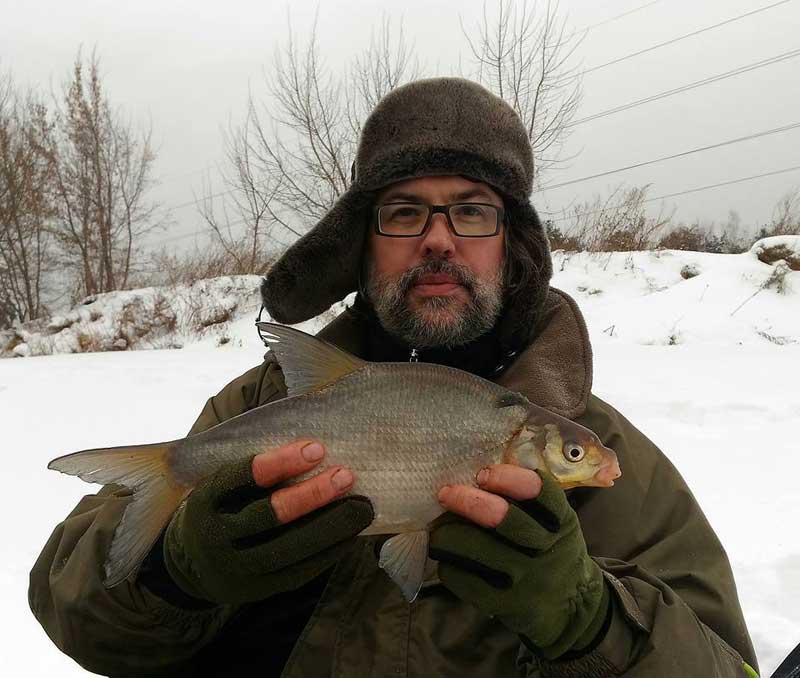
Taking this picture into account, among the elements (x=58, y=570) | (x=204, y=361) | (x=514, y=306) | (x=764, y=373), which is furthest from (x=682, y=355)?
(x=58, y=570)

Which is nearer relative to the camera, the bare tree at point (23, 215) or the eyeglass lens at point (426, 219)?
the eyeglass lens at point (426, 219)

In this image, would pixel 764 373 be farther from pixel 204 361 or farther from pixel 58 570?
pixel 204 361

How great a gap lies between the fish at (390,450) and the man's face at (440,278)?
52 cm

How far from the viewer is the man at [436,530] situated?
126cm

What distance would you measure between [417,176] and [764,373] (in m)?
4.63

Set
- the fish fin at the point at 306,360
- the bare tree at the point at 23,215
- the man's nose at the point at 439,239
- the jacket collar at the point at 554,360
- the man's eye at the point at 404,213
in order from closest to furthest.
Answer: the fish fin at the point at 306,360, the jacket collar at the point at 554,360, the man's nose at the point at 439,239, the man's eye at the point at 404,213, the bare tree at the point at 23,215

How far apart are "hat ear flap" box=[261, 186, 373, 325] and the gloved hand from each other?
0.96 metres

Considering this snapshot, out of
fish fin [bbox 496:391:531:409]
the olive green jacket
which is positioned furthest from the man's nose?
fish fin [bbox 496:391:531:409]

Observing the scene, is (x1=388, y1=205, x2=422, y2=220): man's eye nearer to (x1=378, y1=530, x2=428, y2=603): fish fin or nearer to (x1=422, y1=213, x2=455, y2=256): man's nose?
(x1=422, y1=213, x2=455, y2=256): man's nose

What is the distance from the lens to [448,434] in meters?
1.35

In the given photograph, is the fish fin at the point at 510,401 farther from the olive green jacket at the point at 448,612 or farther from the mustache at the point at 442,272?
the mustache at the point at 442,272

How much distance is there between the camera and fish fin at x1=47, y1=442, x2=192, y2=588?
1.35 m

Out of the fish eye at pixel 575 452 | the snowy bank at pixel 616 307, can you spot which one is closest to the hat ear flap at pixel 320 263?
the fish eye at pixel 575 452

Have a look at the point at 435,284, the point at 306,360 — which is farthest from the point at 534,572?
the point at 435,284
